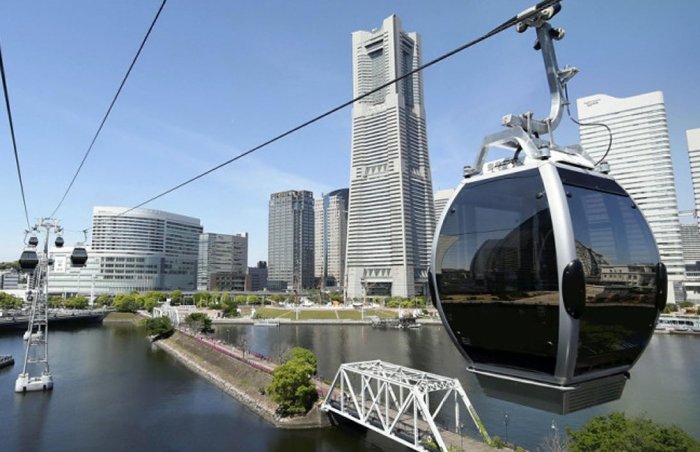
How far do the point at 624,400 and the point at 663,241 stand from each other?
110004 millimetres

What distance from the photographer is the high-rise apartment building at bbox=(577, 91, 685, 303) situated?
125 metres

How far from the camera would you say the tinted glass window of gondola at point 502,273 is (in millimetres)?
5898

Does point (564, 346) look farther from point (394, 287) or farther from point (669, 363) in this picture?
point (394, 287)

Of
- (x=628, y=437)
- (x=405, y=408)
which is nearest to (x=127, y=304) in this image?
(x=405, y=408)

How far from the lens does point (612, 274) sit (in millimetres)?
6066

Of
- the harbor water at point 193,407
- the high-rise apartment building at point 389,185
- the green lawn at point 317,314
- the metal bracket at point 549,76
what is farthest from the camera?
the high-rise apartment building at point 389,185

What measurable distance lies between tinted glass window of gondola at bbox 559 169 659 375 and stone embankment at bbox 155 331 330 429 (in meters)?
31.3

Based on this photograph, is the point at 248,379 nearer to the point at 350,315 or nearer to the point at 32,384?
the point at 32,384

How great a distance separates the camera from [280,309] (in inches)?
5187

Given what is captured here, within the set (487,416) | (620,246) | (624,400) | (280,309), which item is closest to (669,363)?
(624,400)

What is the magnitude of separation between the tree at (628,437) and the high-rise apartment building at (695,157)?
497ft

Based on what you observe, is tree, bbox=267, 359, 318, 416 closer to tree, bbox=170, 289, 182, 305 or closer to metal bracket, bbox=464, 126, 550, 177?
metal bracket, bbox=464, 126, 550, 177

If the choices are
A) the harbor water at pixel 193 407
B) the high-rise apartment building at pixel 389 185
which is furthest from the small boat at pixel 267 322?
the high-rise apartment building at pixel 389 185

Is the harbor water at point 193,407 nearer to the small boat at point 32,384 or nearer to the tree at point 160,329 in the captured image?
the small boat at point 32,384
